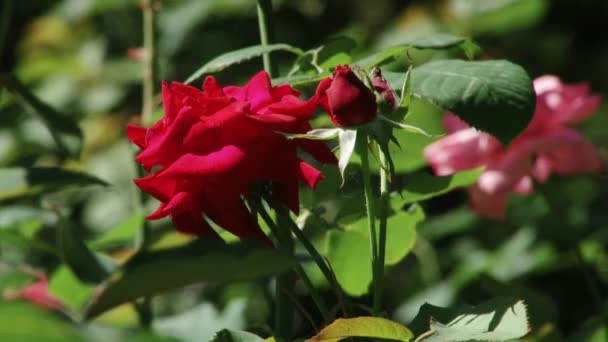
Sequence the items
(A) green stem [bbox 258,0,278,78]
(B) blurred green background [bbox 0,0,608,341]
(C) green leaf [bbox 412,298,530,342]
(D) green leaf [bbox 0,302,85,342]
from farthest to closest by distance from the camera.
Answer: (B) blurred green background [bbox 0,0,608,341] < (A) green stem [bbox 258,0,278,78] < (C) green leaf [bbox 412,298,530,342] < (D) green leaf [bbox 0,302,85,342]

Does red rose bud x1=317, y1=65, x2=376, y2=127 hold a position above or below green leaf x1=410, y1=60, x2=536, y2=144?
above

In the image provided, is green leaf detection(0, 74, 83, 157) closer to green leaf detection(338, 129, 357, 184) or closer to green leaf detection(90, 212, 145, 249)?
green leaf detection(90, 212, 145, 249)

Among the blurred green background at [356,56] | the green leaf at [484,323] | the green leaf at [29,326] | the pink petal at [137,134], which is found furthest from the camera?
the blurred green background at [356,56]

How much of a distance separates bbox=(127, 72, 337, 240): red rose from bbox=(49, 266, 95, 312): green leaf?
0.44m

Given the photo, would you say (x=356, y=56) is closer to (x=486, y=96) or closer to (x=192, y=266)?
(x=486, y=96)

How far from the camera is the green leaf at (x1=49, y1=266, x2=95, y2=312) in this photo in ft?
3.68

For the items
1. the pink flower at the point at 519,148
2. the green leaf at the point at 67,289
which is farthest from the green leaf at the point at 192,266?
the pink flower at the point at 519,148

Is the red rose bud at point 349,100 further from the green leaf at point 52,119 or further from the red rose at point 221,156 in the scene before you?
the green leaf at point 52,119

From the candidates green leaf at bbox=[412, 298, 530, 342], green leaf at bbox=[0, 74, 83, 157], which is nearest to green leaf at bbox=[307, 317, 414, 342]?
green leaf at bbox=[412, 298, 530, 342]

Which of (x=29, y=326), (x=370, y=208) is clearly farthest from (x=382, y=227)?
(x=29, y=326)

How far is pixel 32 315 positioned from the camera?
401 millimetres

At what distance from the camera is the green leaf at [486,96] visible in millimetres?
735

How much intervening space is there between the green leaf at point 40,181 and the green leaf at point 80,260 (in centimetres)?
3

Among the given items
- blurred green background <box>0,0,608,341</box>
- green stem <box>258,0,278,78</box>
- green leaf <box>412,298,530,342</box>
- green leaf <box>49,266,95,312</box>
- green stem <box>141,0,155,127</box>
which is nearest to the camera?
green leaf <box>412,298,530,342</box>
